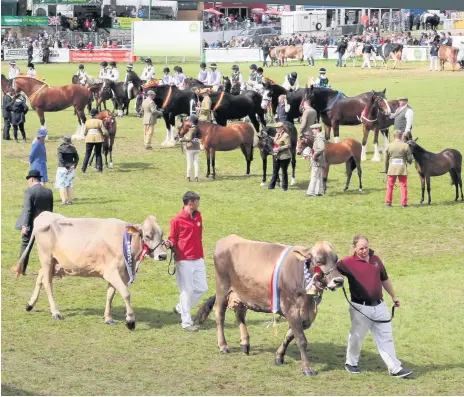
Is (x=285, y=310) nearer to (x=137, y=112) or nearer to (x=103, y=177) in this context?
(x=103, y=177)

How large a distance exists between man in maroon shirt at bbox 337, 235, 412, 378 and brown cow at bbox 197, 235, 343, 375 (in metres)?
0.31

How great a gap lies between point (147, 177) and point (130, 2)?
210 feet

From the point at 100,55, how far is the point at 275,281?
60.2 m

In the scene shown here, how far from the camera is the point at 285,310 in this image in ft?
41.5

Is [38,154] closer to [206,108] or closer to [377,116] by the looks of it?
[206,108]

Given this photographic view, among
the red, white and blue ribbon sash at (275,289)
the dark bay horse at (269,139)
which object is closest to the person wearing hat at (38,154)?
the dark bay horse at (269,139)

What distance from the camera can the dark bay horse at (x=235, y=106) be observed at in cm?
3288

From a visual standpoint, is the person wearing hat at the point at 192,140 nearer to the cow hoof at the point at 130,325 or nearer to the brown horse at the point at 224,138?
the brown horse at the point at 224,138

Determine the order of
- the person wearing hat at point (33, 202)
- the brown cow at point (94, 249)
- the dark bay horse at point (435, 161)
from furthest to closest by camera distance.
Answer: the dark bay horse at point (435, 161) → the person wearing hat at point (33, 202) → the brown cow at point (94, 249)

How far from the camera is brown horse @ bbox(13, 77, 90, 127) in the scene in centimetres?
3459

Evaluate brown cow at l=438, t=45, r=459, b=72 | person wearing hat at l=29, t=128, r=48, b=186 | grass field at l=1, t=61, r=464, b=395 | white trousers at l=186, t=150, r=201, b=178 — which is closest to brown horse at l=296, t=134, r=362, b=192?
grass field at l=1, t=61, r=464, b=395

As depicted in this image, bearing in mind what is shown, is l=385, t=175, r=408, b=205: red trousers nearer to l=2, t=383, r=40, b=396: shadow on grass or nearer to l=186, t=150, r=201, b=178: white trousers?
l=186, t=150, r=201, b=178: white trousers

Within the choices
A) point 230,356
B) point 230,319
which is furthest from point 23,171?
point 230,356

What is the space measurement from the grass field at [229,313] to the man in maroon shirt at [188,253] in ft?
1.56
